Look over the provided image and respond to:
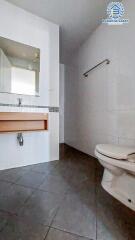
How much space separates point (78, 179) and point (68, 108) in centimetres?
195

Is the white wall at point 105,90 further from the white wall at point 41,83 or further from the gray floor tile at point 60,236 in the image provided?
the gray floor tile at point 60,236

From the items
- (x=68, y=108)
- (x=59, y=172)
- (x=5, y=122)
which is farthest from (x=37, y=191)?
(x=68, y=108)

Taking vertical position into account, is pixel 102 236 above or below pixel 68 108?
below

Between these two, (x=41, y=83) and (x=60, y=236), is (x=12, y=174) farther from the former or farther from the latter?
(x=41, y=83)

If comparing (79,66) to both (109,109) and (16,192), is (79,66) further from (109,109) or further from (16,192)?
(16,192)

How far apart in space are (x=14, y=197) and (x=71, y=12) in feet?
7.30

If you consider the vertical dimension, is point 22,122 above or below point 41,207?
above

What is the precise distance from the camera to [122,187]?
112cm

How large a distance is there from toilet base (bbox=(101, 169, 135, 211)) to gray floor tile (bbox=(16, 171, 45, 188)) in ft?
2.08

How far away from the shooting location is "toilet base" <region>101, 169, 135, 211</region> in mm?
1018

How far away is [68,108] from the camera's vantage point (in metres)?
3.15

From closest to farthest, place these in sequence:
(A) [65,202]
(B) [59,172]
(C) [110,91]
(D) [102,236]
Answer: (D) [102,236]
(A) [65,202]
(B) [59,172]
(C) [110,91]

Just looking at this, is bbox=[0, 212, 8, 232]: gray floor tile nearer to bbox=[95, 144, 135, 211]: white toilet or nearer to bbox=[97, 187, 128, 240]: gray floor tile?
bbox=[97, 187, 128, 240]: gray floor tile

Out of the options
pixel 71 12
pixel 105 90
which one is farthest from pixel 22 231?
pixel 71 12
